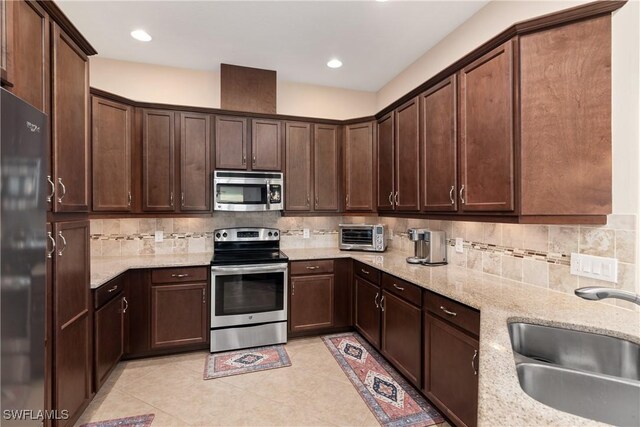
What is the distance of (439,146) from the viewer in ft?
7.60

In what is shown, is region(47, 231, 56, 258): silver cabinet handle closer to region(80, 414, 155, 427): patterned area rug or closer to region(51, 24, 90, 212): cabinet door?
region(51, 24, 90, 212): cabinet door

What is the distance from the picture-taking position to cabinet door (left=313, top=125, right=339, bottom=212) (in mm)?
3510

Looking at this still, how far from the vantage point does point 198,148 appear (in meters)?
3.12

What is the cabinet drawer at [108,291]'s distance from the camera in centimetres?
211

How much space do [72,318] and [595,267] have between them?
9.75 ft

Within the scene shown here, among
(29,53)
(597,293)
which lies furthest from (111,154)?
(597,293)

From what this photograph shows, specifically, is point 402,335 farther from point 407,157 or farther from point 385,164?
point 385,164

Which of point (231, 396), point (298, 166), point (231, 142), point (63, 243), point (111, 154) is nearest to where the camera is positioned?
point (63, 243)

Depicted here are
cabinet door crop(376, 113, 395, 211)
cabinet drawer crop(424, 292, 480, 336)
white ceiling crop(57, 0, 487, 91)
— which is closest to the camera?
cabinet drawer crop(424, 292, 480, 336)

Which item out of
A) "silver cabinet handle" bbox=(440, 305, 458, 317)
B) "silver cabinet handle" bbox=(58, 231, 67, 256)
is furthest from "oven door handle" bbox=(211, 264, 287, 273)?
"silver cabinet handle" bbox=(440, 305, 458, 317)

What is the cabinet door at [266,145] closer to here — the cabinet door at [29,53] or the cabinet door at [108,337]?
the cabinet door at [108,337]

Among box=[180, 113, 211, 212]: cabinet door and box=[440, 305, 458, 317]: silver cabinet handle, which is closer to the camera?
box=[440, 305, 458, 317]: silver cabinet handle

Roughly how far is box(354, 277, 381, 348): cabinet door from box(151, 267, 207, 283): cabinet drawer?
5.13 feet

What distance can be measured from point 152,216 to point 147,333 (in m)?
1.10
